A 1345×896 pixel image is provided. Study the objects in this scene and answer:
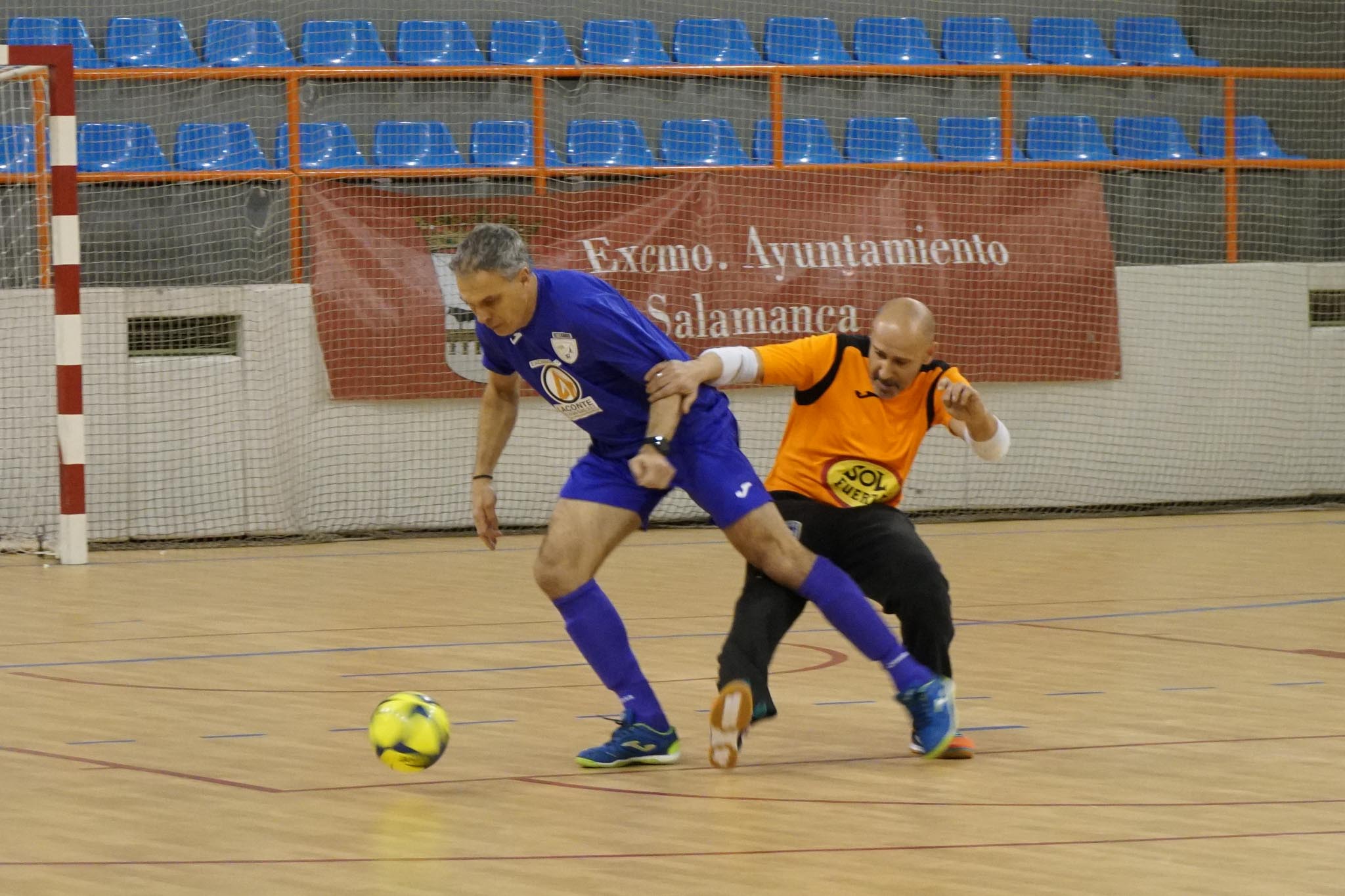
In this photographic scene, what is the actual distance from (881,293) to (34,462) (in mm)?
5550

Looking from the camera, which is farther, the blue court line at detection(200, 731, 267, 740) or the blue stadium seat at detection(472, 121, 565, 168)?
the blue stadium seat at detection(472, 121, 565, 168)

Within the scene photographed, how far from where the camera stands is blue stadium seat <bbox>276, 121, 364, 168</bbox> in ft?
44.1

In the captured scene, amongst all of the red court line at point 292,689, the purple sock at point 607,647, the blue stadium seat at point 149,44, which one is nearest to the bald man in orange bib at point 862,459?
the purple sock at point 607,647

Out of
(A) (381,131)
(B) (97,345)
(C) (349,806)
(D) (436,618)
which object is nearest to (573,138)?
(A) (381,131)

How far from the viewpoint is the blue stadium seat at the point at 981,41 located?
51.3 ft

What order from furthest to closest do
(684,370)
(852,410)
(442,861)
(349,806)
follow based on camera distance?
(852,410) → (684,370) → (349,806) → (442,861)

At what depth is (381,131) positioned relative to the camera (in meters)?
13.7

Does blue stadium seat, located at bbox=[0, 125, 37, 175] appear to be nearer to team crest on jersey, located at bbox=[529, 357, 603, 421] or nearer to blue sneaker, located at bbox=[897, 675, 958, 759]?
team crest on jersey, located at bbox=[529, 357, 603, 421]

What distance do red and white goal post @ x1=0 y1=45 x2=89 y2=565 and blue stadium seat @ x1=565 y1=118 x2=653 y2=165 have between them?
444cm

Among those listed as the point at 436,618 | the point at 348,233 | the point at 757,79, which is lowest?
the point at 436,618

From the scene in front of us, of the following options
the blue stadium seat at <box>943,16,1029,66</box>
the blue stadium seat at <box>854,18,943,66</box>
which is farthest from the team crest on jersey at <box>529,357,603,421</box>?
the blue stadium seat at <box>943,16,1029,66</box>

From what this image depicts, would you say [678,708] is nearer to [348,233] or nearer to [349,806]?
[349,806]

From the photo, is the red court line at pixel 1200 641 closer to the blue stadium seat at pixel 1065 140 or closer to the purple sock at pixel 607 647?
the purple sock at pixel 607 647

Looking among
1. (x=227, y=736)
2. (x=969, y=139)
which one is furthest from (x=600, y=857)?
(x=969, y=139)
